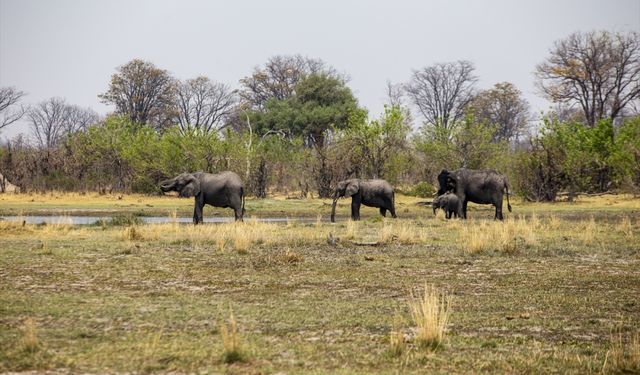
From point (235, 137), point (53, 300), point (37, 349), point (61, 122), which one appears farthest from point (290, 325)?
point (61, 122)

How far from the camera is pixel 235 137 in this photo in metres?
47.4

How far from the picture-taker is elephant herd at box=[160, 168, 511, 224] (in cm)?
2673

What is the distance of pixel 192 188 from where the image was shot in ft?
86.8

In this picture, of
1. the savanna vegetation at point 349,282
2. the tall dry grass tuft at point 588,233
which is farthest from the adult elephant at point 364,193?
the tall dry grass tuft at point 588,233

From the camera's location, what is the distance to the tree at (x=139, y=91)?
76.5 meters

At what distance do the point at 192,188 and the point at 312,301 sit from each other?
16.8 m

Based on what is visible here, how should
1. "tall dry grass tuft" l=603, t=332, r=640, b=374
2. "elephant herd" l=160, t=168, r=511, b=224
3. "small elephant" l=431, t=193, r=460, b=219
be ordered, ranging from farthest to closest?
1. "small elephant" l=431, t=193, r=460, b=219
2. "elephant herd" l=160, t=168, r=511, b=224
3. "tall dry grass tuft" l=603, t=332, r=640, b=374

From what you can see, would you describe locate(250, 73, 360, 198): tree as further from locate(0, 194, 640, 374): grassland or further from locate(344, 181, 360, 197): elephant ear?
locate(0, 194, 640, 374): grassland

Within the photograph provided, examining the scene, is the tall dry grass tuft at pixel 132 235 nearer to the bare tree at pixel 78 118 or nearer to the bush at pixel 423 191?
the bush at pixel 423 191

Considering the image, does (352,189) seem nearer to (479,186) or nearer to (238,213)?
(238,213)

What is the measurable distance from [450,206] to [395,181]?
1609 centimetres

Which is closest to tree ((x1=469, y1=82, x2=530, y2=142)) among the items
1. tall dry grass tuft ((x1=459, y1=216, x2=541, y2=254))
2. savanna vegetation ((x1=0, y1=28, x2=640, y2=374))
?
savanna vegetation ((x1=0, y1=28, x2=640, y2=374))

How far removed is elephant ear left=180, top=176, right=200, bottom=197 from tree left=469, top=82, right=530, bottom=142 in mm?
59592

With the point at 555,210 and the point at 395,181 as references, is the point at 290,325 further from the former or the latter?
the point at 395,181
